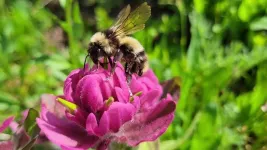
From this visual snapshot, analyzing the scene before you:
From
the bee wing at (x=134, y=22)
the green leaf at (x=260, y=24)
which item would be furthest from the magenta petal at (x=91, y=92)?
the green leaf at (x=260, y=24)

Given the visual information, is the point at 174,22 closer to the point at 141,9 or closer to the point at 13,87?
the point at 13,87

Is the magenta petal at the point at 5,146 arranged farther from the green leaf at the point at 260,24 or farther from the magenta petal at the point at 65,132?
the green leaf at the point at 260,24

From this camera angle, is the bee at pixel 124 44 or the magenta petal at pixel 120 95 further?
the bee at pixel 124 44

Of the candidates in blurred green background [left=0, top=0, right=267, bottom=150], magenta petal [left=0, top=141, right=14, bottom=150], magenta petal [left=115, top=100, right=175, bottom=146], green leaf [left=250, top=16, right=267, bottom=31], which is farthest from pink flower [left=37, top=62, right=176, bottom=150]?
green leaf [left=250, top=16, right=267, bottom=31]

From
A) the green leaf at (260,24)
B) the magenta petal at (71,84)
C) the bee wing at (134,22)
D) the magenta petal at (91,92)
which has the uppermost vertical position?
the bee wing at (134,22)

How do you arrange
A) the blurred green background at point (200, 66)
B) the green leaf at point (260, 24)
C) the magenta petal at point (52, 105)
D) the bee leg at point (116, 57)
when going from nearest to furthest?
the bee leg at point (116, 57) < the magenta petal at point (52, 105) < the blurred green background at point (200, 66) < the green leaf at point (260, 24)

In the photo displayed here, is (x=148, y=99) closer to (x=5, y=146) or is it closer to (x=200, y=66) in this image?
(x=5, y=146)

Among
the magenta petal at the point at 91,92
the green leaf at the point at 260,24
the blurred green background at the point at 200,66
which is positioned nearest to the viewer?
the magenta petal at the point at 91,92
